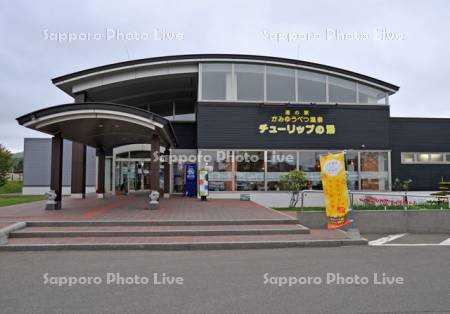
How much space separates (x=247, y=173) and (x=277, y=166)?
1.67m

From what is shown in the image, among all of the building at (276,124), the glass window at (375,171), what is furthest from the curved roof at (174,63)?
the glass window at (375,171)

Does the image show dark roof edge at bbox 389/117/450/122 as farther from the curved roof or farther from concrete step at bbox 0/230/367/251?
concrete step at bbox 0/230/367/251

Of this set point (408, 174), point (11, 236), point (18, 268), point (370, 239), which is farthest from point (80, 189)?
point (408, 174)

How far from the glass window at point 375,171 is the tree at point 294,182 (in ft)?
13.0

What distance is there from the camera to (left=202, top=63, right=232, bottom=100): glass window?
1906 cm

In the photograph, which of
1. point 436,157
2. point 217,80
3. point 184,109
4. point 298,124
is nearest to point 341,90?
point 298,124

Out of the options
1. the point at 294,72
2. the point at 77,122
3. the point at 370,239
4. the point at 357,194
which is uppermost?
the point at 294,72

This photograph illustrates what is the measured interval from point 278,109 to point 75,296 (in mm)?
15792

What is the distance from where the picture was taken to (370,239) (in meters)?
10.2

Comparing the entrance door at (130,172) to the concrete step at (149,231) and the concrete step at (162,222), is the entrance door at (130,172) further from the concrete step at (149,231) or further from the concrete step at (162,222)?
the concrete step at (149,231)

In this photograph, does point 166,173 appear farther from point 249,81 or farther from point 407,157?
point 407,157

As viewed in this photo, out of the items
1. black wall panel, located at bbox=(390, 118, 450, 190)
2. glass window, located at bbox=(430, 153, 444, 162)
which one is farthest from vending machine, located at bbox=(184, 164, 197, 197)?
glass window, located at bbox=(430, 153, 444, 162)

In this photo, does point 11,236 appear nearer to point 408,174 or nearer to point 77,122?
point 77,122

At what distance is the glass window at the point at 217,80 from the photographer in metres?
19.1
